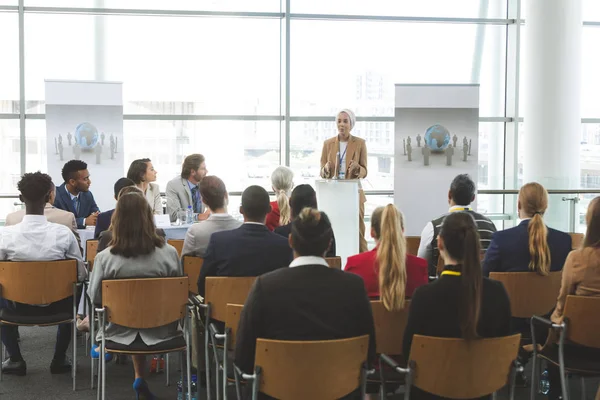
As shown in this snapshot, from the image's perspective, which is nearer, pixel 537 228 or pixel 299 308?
pixel 299 308

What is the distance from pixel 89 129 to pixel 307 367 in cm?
670

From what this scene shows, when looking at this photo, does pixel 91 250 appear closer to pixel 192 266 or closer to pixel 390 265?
pixel 192 266

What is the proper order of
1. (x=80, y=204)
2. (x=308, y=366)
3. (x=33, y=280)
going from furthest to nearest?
1. (x=80, y=204)
2. (x=33, y=280)
3. (x=308, y=366)

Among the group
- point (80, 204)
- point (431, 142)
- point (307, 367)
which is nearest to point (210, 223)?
point (307, 367)

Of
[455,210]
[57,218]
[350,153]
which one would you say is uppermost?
[350,153]

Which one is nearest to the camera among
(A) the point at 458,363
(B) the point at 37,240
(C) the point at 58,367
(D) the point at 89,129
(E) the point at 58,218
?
(A) the point at 458,363

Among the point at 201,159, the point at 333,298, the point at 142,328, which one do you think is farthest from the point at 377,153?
the point at 333,298

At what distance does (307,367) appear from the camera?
290 centimetres

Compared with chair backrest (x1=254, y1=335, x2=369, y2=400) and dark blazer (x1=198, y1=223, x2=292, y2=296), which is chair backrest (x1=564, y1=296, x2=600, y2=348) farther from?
dark blazer (x1=198, y1=223, x2=292, y2=296)

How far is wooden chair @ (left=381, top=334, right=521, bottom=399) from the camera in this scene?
3.04 metres

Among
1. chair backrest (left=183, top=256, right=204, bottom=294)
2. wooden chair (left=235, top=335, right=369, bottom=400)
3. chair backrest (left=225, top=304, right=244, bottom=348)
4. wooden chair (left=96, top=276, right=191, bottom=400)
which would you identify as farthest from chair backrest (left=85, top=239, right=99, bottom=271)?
wooden chair (left=235, top=335, right=369, bottom=400)

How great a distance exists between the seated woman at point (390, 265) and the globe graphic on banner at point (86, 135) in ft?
18.9

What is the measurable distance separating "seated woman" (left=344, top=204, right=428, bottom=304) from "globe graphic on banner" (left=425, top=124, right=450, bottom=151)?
16.0 feet

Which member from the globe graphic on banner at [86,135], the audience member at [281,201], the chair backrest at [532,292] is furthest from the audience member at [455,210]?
the globe graphic on banner at [86,135]
